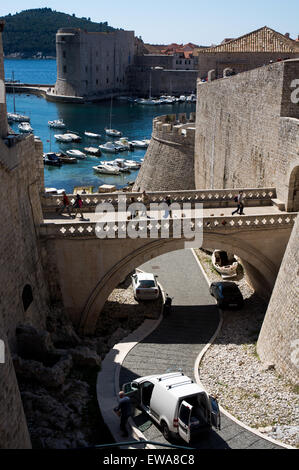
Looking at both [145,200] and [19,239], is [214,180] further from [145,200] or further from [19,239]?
[19,239]

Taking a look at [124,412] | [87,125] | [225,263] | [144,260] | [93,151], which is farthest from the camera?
[87,125]

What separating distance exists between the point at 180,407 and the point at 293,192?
12769mm

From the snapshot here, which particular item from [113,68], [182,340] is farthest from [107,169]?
[113,68]

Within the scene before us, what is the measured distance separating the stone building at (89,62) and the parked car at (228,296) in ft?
297

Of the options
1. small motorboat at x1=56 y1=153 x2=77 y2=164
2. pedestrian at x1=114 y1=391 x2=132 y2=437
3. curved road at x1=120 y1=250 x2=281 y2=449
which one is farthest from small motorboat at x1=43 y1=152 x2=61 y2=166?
pedestrian at x1=114 y1=391 x2=132 y2=437

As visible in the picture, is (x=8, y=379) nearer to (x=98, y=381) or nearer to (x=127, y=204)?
(x=98, y=381)

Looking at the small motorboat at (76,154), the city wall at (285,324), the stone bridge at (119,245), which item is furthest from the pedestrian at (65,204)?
the small motorboat at (76,154)

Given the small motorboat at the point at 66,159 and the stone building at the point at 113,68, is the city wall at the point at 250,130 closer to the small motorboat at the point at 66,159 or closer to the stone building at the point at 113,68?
the small motorboat at the point at 66,159

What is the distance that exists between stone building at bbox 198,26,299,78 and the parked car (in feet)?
64.2

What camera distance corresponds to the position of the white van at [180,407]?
13383 millimetres

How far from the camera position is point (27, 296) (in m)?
18.2

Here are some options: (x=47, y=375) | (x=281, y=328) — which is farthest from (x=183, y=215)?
(x=47, y=375)

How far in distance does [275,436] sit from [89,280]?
10.1 m
